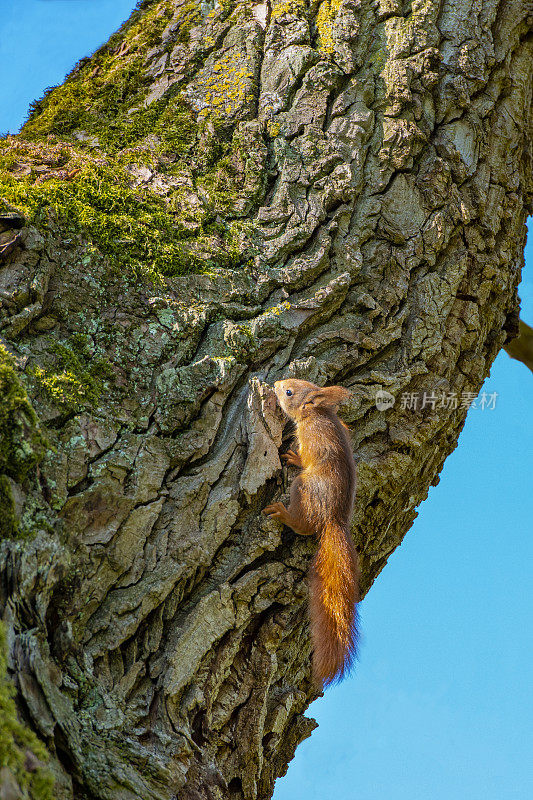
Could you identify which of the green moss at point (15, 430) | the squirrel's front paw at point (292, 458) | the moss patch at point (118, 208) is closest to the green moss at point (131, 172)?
the moss patch at point (118, 208)

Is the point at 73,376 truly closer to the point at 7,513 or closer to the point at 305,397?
the point at 7,513

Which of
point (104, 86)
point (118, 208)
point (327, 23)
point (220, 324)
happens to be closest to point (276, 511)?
point (220, 324)

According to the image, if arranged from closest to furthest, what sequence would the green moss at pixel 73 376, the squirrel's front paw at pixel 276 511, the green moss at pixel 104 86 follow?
1. the green moss at pixel 73 376
2. the squirrel's front paw at pixel 276 511
3. the green moss at pixel 104 86

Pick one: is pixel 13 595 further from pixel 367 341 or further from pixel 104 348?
pixel 367 341

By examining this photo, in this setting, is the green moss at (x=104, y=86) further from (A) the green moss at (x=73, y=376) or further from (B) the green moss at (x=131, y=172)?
(A) the green moss at (x=73, y=376)

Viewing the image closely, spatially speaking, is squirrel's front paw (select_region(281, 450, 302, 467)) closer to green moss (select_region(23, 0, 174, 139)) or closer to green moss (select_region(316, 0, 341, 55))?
green moss (select_region(23, 0, 174, 139))

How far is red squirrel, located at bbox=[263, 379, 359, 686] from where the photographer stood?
2924mm

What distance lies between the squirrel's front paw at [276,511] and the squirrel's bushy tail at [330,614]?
10.3 inches

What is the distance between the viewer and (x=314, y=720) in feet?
10.5

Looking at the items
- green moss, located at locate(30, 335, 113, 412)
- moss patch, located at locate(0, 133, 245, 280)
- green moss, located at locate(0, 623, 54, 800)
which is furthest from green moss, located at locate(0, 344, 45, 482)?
moss patch, located at locate(0, 133, 245, 280)

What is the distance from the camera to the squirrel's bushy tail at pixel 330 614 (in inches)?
115

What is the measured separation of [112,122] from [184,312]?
1.17m

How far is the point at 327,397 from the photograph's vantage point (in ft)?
10.6

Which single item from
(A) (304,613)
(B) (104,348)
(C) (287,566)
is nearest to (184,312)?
(B) (104,348)
